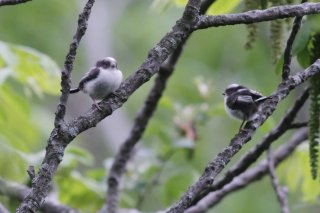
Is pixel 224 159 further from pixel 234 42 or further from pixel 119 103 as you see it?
pixel 234 42

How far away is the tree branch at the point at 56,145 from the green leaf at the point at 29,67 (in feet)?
5.77

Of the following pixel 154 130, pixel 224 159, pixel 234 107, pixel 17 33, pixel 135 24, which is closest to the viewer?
pixel 224 159

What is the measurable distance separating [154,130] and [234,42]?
4693mm

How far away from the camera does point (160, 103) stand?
18.4 ft

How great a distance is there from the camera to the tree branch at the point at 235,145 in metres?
2.62

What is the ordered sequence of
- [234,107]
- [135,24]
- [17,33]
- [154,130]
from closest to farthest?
[234,107], [154,130], [17,33], [135,24]

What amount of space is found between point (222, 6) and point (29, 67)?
153 cm

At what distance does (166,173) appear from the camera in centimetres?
577

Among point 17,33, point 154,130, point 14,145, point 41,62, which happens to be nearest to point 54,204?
point 14,145

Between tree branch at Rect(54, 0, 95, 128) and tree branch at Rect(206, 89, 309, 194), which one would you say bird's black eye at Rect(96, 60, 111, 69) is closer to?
tree branch at Rect(206, 89, 309, 194)

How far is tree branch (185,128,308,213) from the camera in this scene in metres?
4.63

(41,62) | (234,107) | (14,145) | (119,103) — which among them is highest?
(41,62)

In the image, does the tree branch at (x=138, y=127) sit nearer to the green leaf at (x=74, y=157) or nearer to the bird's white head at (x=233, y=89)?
the green leaf at (x=74, y=157)

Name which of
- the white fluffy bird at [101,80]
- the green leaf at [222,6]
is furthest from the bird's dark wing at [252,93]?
the white fluffy bird at [101,80]
